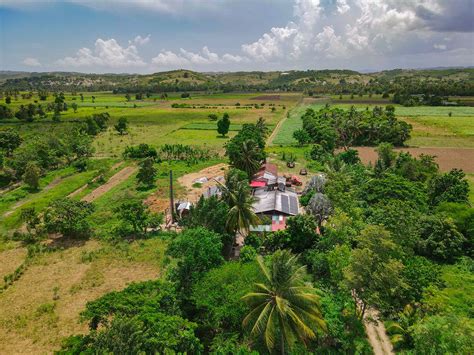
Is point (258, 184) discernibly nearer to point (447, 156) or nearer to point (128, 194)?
point (128, 194)

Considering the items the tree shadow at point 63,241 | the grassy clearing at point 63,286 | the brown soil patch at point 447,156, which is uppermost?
the brown soil patch at point 447,156

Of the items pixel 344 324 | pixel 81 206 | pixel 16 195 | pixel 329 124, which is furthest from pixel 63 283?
pixel 329 124

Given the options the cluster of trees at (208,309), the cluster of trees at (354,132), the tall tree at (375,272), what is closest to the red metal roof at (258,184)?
the cluster of trees at (208,309)

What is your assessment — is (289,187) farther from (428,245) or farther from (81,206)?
(81,206)

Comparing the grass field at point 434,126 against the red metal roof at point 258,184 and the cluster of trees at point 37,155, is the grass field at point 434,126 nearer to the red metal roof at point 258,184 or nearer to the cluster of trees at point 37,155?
the red metal roof at point 258,184

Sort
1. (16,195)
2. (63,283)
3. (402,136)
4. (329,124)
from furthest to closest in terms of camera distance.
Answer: (329,124)
(402,136)
(16,195)
(63,283)

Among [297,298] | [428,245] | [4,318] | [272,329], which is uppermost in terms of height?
[297,298]
